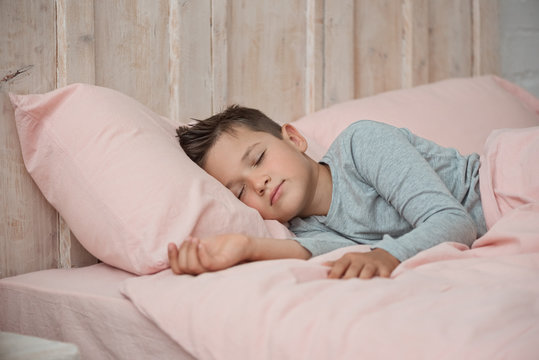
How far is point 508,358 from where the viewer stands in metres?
0.55

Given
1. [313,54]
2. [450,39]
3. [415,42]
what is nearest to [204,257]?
[313,54]

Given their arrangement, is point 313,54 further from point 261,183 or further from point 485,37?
point 485,37

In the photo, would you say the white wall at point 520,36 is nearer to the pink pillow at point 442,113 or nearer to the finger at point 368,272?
the pink pillow at point 442,113

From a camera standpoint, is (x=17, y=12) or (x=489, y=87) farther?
(x=489, y=87)

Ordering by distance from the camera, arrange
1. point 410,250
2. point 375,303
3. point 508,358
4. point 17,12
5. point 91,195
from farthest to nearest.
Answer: point 17,12
point 91,195
point 410,250
point 375,303
point 508,358

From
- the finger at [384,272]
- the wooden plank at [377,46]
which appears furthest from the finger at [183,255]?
the wooden plank at [377,46]

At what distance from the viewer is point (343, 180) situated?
4.10 feet

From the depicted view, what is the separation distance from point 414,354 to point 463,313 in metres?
0.08

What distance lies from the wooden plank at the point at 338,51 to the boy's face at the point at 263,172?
0.59 metres

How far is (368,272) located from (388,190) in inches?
13.6

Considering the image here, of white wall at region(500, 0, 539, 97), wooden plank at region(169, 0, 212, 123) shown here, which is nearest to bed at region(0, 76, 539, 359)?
wooden plank at region(169, 0, 212, 123)

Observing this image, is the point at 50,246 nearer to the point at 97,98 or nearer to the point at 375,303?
the point at 97,98

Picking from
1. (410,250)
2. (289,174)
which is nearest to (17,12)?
(289,174)

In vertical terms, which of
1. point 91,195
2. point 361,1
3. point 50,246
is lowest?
point 50,246
